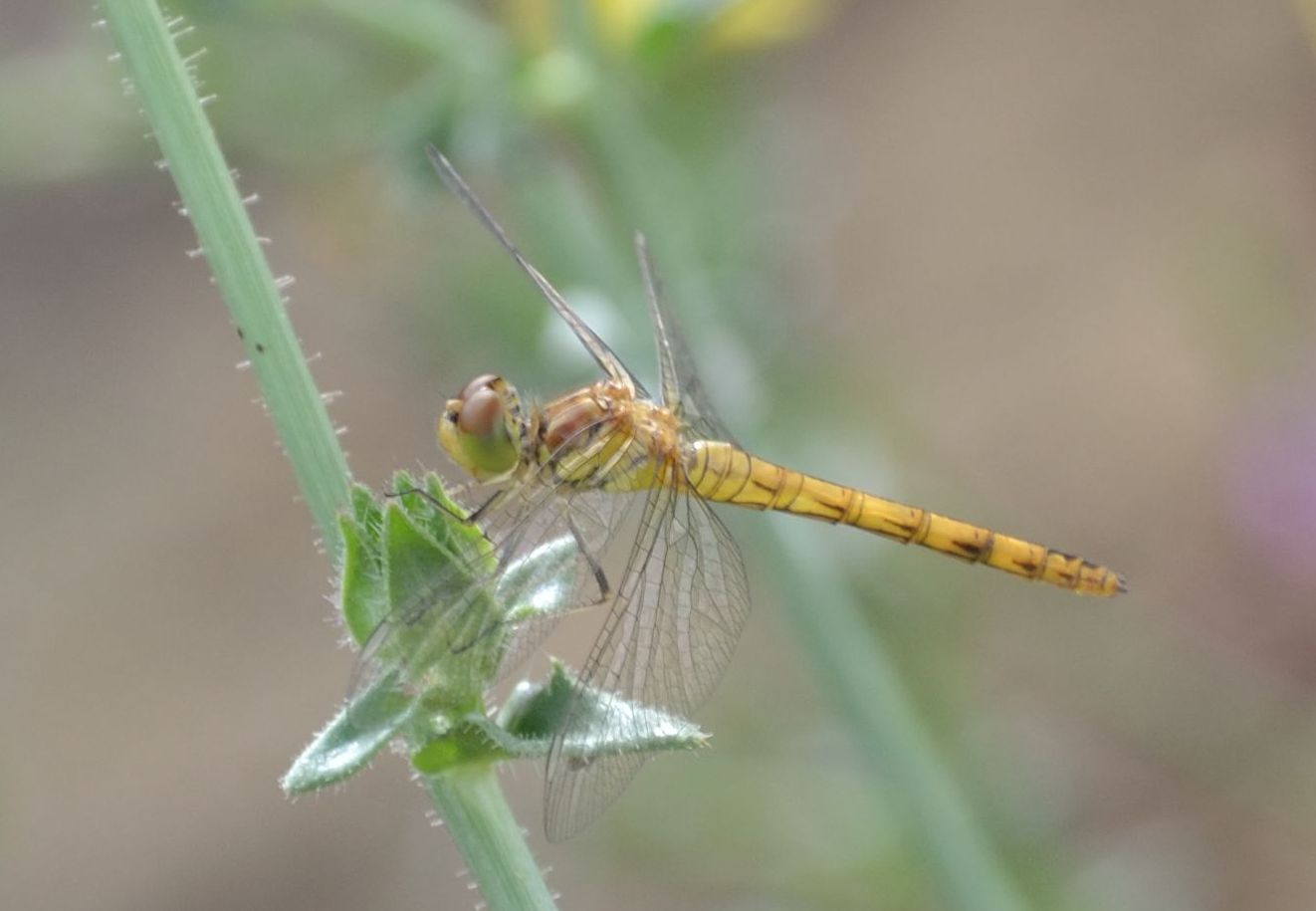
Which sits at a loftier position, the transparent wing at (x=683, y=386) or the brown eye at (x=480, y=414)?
the transparent wing at (x=683, y=386)

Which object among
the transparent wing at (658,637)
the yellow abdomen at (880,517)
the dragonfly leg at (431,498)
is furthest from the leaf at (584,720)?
the yellow abdomen at (880,517)

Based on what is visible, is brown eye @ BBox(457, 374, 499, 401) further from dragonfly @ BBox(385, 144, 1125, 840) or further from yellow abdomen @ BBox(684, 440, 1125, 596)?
yellow abdomen @ BBox(684, 440, 1125, 596)

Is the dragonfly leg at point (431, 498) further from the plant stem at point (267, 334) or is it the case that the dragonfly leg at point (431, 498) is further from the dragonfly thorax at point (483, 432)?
the dragonfly thorax at point (483, 432)

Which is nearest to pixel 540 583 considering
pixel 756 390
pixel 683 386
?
pixel 683 386

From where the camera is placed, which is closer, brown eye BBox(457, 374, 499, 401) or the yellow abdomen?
brown eye BBox(457, 374, 499, 401)

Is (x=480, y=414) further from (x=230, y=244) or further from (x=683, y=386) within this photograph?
(x=230, y=244)

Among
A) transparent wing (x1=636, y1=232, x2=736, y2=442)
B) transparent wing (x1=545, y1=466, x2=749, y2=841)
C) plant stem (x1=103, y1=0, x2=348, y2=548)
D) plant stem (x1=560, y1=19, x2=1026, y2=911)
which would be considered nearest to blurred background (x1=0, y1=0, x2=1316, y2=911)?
plant stem (x1=560, y1=19, x2=1026, y2=911)

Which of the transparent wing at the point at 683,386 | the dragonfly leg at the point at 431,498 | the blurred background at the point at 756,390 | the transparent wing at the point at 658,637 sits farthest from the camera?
the blurred background at the point at 756,390
